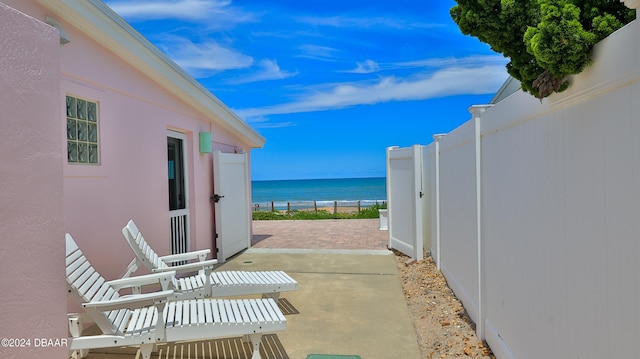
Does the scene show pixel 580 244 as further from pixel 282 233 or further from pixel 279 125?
pixel 279 125

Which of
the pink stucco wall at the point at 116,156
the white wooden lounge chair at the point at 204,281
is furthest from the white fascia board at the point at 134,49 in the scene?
the white wooden lounge chair at the point at 204,281

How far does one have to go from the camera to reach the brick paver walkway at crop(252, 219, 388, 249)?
10094 millimetres

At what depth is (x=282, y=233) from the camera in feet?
41.3

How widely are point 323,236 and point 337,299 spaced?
5.89 metres

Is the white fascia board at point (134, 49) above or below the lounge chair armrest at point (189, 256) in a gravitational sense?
above

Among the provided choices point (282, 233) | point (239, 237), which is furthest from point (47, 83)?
point (282, 233)

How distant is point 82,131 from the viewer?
15.5 feet

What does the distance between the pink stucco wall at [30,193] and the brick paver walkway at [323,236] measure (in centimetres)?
767

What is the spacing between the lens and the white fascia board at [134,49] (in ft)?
14.0

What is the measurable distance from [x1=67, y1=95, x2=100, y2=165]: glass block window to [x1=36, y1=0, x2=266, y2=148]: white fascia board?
2.58ft

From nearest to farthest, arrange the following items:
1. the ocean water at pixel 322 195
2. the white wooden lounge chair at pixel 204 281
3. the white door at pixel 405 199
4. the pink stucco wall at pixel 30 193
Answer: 1. the pink stucco wall at pixel 30 193
2. the white wooden lounge chair at pixel 204 281
3. the white door at pixel 405 199
4. the ocean water at pixel 322 195

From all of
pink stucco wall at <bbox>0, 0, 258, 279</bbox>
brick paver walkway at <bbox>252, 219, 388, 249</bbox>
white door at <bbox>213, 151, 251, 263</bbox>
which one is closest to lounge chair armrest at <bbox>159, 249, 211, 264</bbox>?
pink stucco wall at <bbox>0, 0, 258, 279</bbox>

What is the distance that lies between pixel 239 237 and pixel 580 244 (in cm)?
786

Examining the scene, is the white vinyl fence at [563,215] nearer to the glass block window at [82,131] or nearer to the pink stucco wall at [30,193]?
the pink stucco wall at [30,193]
